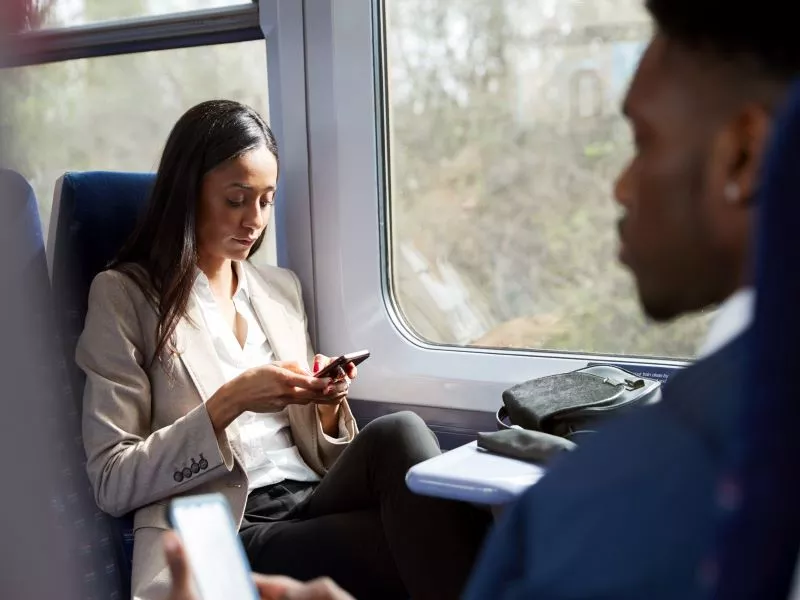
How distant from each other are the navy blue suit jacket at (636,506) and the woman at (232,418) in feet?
4.21

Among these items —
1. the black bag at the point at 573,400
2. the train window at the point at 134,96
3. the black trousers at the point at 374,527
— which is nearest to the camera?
the black bag at the point at 573,400

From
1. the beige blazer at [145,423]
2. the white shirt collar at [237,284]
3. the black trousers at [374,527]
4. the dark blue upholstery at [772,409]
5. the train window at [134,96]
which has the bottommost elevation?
the black trousers at [374,527]

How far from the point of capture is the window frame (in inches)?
97.0

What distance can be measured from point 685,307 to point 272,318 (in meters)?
1.69

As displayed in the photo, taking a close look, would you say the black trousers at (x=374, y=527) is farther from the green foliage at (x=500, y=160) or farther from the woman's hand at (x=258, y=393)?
the green foliage at (x=500, y=160)

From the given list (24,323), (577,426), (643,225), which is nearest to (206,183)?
(577,426)

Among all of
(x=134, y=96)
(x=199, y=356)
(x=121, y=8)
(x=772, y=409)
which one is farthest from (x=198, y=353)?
(x=772, y=409)

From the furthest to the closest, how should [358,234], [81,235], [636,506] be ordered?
[358,234]
[81,235]
[636,506]

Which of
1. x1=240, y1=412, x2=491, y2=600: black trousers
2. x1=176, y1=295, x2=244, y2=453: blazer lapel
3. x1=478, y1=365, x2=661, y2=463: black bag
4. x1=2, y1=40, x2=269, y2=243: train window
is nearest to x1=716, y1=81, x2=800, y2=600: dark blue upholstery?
x1=478, y1=365, x2=661, y2=463: black bag

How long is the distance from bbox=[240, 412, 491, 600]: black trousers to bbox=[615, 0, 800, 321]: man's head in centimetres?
123

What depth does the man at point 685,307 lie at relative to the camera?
62 centimetres

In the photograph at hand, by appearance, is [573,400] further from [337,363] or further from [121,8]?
[121,8]

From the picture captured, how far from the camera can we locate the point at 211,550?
917 millimetres

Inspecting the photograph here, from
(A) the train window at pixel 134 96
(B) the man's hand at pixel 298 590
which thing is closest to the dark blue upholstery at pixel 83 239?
(A) the train window at pixel 134 96
